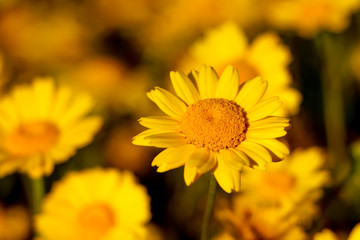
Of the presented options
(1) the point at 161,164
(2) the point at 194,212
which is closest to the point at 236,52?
(2) the point at 194,212

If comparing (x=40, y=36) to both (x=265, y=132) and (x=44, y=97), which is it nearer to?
(x=44, y=97)

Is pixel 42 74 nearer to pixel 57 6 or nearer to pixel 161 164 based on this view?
pixel 57 6

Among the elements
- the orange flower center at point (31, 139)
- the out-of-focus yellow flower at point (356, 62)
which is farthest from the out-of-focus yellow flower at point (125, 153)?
the out-of-focus yellow flower at point (356, 62)

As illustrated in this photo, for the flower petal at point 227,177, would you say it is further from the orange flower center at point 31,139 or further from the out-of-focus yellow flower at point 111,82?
the out-of-focus yellow flower at point 111,82

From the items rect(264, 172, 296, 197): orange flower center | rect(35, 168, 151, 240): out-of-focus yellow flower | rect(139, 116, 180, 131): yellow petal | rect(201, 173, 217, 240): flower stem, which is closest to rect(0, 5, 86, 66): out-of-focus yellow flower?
rect(35, 168, 151, 240): out-of-focus yellow flower

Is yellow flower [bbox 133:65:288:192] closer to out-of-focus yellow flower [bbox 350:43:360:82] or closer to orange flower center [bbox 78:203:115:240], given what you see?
orange flower center [bbox 78:203:115:240]

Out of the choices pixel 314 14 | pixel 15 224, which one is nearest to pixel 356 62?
pixel 314 14
